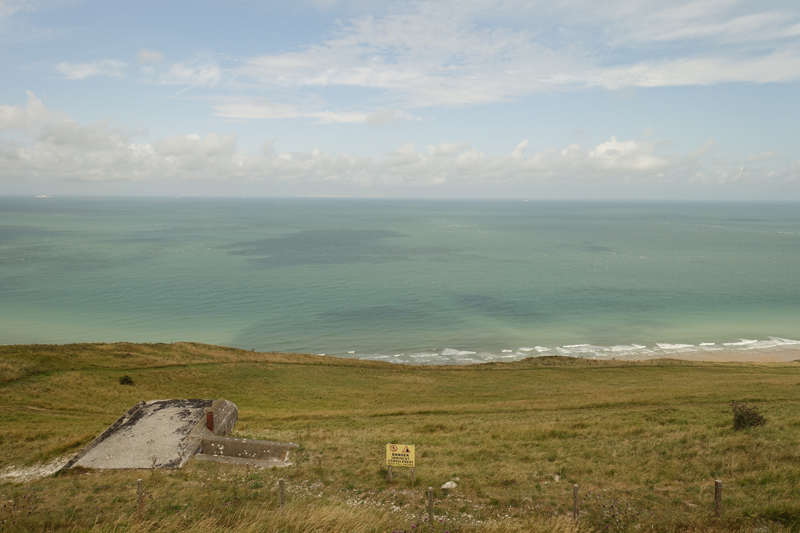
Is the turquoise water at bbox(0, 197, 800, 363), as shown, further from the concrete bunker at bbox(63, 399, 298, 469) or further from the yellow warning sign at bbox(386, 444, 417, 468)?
the yellow warning sign at bbox(386, 444, 417, 468)

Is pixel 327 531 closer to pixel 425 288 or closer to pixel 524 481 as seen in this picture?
pixel 524 481

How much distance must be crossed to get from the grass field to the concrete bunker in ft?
2.75

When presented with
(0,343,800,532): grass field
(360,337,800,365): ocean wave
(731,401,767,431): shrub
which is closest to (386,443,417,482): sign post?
(0,343,800,532): grass field

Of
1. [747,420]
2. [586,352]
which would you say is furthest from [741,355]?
[747,420]

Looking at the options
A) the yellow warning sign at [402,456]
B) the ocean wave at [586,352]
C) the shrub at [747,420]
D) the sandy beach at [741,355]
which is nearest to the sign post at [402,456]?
the yellow warning sign at [402,456]

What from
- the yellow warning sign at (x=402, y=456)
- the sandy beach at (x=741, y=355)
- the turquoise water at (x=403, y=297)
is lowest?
the sandy beach at (x=741, y=355)

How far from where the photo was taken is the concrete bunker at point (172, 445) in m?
16.9

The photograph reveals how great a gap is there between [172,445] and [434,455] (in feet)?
34.4

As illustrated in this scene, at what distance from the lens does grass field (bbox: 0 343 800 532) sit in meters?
10.4

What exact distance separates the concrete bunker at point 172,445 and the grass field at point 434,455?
33.0 inches

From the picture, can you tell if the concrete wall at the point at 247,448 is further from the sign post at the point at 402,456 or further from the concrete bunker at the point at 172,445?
the sign post at the point at 402,456

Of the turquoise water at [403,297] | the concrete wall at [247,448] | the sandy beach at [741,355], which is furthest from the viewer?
the turquoise water at [403,297]

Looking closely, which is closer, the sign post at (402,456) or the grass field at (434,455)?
the grass field at (434,455)

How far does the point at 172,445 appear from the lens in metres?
18.1
